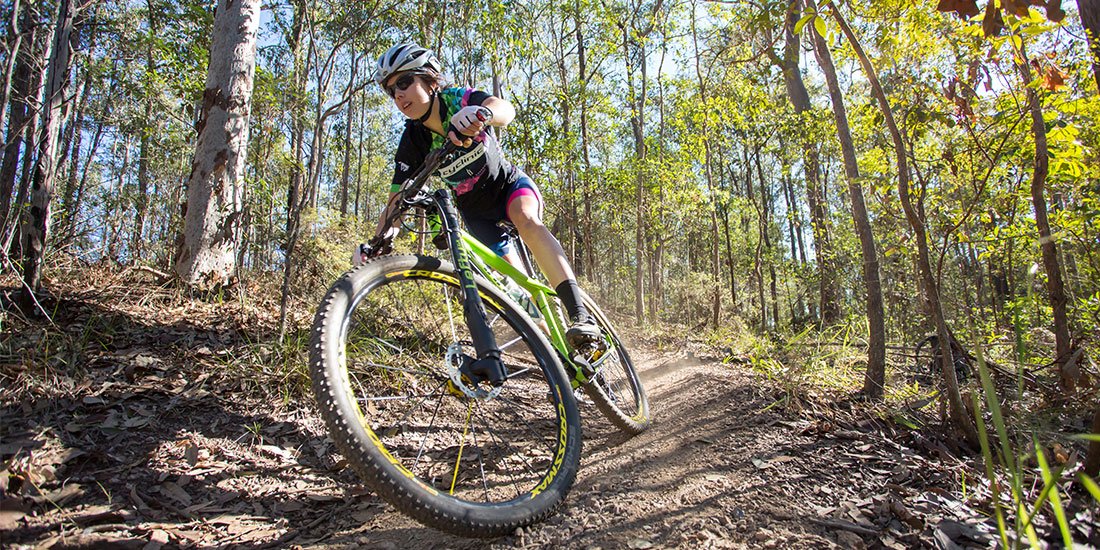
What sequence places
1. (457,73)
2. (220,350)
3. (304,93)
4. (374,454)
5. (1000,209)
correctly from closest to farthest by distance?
(374,454) < (220,350) < (1000,209) < (304,93) < (457,73)

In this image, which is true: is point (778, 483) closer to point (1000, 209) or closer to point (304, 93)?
point (1000, 209)

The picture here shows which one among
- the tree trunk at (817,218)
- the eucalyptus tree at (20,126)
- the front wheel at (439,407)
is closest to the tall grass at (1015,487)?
the front wheel at (439,407)

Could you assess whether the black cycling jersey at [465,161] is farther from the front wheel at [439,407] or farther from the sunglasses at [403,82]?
the front wheel at [439,407]

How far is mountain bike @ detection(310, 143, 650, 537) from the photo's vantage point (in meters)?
1.47

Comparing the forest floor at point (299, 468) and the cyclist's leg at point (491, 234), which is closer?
the forest floor at point (299, 468)

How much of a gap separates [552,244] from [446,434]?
3.85 feet

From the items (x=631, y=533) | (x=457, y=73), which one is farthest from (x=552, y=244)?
(x=457, y=73)

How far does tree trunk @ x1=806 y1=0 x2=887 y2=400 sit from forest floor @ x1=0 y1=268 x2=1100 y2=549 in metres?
0.48

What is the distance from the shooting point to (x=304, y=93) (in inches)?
193

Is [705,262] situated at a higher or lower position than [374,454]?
higher

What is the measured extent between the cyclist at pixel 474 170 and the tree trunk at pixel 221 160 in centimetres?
230

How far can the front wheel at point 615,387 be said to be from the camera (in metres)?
2.61

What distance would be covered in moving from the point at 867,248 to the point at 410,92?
9.41 feet

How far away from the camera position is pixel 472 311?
192 cm
